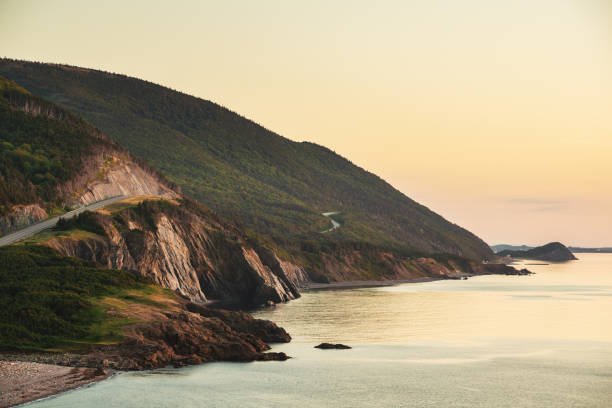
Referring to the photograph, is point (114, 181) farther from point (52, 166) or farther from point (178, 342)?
point (178, 342)

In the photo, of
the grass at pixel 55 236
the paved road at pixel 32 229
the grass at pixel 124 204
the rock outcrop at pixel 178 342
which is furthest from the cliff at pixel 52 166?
the rock outcrop at pixel 178 342

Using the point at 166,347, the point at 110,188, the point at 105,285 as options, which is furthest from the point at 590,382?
the point at 110,188

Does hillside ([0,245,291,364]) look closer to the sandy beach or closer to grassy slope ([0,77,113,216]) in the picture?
the sandy beach

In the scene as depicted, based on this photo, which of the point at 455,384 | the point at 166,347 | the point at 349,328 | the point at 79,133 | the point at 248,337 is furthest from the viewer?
the point at 79,133

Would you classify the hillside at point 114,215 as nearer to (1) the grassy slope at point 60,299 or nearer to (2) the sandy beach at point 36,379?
(1) the grassy slope at point 60,299

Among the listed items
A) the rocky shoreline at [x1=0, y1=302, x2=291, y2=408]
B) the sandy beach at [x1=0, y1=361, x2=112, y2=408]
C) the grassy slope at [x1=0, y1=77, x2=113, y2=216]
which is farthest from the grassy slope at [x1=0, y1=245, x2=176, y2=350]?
the grassy slope at [x1=0, y1=77, x2=113, y2=216]

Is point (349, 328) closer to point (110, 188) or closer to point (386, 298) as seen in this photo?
point (386, 298)
